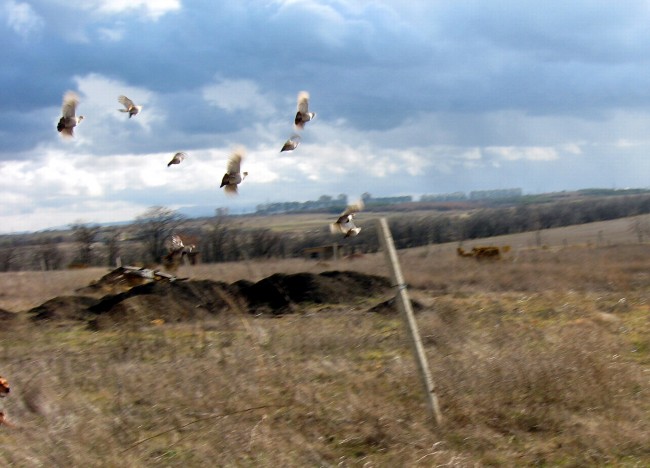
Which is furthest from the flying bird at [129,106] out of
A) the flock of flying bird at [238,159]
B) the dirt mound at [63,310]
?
the dirt mound at [63,310]

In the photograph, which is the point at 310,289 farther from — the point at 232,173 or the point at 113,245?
the point at 113,245

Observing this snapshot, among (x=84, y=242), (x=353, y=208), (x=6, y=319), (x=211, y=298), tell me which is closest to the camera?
(x=353, y=208)

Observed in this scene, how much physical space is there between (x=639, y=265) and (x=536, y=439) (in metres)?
18.3

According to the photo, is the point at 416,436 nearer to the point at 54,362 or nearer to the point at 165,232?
the point at 54,362

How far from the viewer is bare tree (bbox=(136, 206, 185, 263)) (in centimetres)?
4194

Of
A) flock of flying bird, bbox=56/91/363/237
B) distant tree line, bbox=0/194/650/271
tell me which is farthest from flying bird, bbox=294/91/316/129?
distant tree line, bbox=0/194/650/271

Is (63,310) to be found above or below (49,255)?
above

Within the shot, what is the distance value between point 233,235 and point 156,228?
479cm

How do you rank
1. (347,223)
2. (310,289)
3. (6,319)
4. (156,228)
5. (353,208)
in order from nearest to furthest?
1. (353,208)
2. (347,223)
3. (6,319)
4. (310,289)
5. (156,228)

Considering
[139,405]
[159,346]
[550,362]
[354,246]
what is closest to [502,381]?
[550,362]

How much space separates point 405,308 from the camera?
5707mm

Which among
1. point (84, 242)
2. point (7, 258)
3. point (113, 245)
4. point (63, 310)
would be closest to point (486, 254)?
point (63, 310)

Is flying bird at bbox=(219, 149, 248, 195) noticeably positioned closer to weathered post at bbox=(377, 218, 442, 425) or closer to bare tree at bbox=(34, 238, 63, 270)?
Answer: weathered post at bbox=(377, 218, 442, 425)

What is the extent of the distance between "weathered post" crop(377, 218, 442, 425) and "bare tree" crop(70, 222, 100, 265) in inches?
1945
